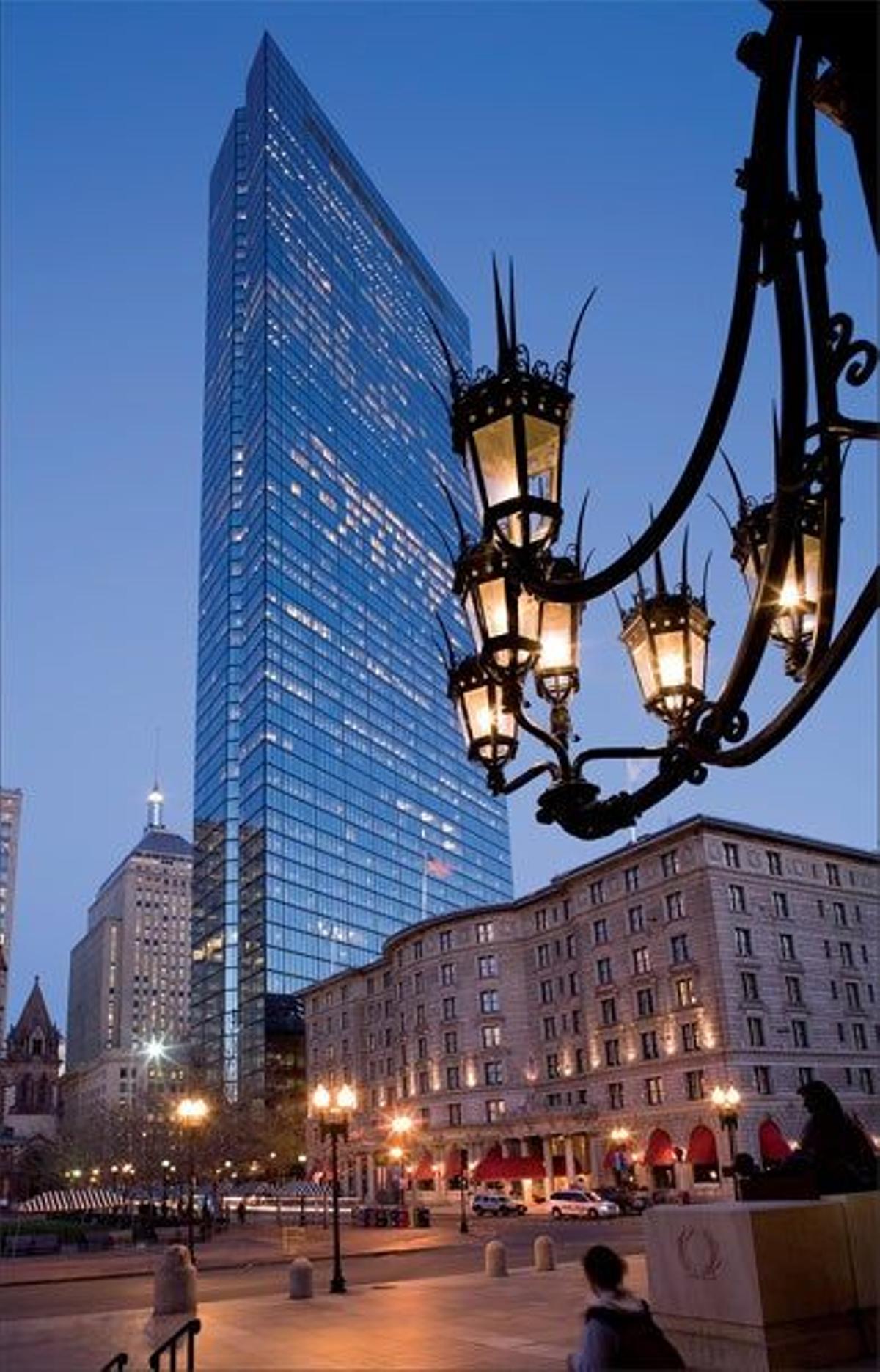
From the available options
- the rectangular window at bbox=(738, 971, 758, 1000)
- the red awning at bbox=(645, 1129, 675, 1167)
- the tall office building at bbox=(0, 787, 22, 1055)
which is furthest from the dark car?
the tall office building at bbox=(0, 787, 22, 1055)

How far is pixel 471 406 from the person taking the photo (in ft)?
19.6

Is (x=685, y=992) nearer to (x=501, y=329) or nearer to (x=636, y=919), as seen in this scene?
(x=636, y=919)

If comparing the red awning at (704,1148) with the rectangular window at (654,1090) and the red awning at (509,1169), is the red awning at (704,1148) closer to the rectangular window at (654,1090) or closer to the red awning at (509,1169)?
the rectangular window at (654,1090)

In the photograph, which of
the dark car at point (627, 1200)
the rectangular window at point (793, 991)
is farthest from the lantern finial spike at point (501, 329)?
the rectangular window at point (793, 991)

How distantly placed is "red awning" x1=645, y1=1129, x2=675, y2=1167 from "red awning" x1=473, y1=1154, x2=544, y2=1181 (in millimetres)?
7677

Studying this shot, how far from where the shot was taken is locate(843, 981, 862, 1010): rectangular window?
206ft

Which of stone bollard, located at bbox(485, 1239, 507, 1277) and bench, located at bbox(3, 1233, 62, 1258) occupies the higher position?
stone bollard, located at bbox(485, 1239, 507, 1277)

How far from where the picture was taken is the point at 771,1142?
176 feet

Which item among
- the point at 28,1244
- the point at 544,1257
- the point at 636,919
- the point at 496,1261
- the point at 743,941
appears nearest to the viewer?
the point at 496,1261

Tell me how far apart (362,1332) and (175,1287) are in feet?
17.7

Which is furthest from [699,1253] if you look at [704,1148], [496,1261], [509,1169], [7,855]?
[7,855]

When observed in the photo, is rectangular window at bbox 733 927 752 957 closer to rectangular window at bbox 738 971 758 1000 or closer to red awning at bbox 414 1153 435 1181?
rectangular window at bbox 738 971 758 1000

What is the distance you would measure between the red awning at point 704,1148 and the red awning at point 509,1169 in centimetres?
1255

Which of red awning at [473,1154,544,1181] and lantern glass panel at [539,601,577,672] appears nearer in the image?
lantern glass panel at [539,601,577,672]
